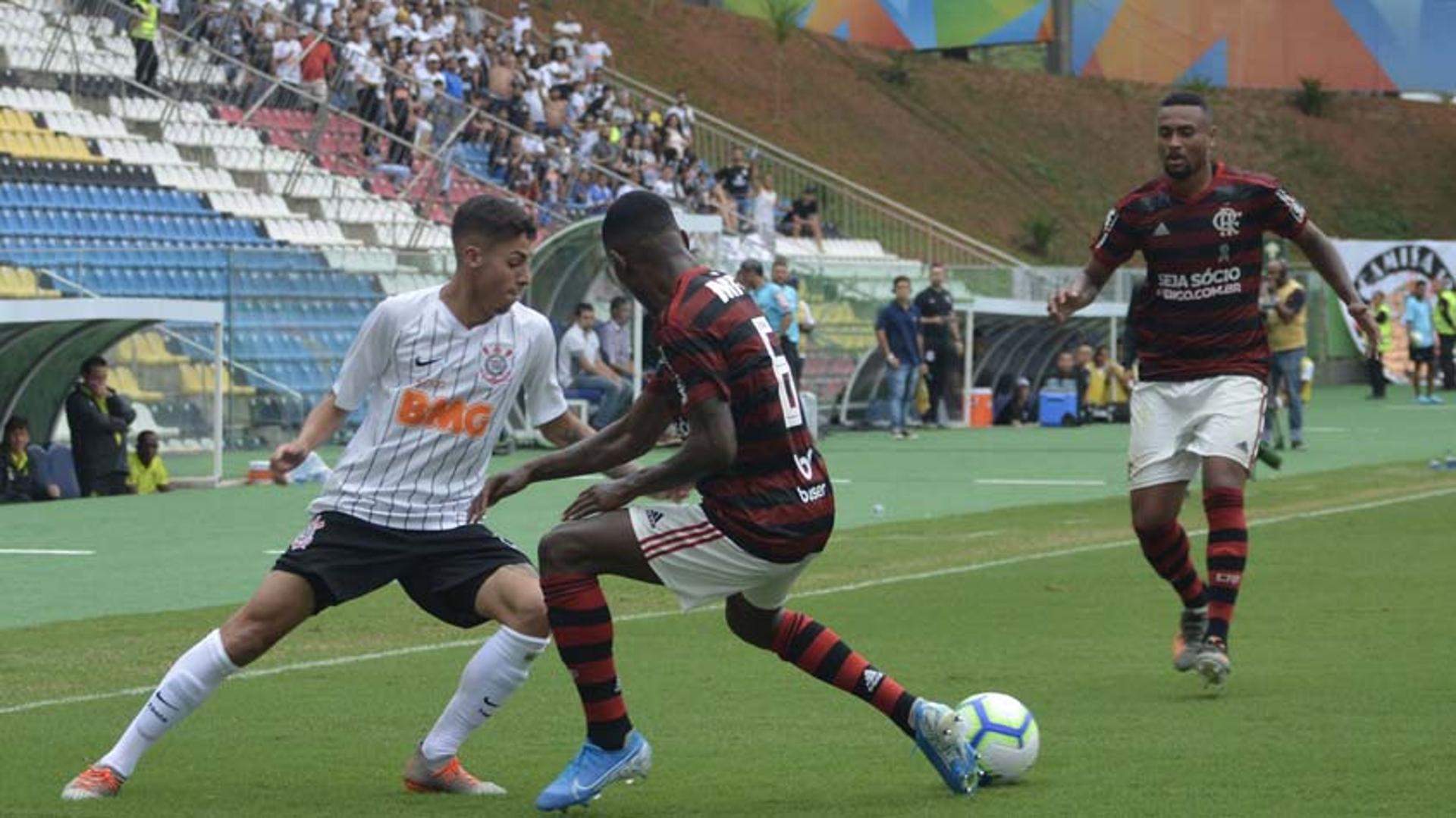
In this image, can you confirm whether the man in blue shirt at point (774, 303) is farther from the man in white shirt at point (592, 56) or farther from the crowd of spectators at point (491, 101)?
the man in white shirt at point (592, 56)

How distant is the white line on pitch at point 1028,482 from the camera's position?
23.8 metres

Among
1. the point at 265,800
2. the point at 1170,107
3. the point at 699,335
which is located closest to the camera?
the point at 699,335

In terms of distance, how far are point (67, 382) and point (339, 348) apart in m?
5.74

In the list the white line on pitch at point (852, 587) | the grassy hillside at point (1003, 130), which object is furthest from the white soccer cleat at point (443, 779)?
the grassy hillside at point (1003, 130)

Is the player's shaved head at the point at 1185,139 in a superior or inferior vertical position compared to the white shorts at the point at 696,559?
superior

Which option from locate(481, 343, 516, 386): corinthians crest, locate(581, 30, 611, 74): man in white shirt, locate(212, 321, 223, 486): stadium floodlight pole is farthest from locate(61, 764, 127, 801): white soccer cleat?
locate(581, 30, 611, 74): man in white shirt

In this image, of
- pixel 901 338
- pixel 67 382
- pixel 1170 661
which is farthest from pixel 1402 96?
pixel 1170 661

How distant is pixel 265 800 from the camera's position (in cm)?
776

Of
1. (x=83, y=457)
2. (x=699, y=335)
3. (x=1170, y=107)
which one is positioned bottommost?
(x=83, y=457)

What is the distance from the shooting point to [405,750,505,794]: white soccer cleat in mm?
7887

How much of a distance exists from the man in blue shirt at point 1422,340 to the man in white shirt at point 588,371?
724 inches

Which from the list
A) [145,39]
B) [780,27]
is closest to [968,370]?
[145,39]

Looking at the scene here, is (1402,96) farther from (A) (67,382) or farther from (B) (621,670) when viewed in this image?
(B) (621,670)

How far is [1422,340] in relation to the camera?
141ft
